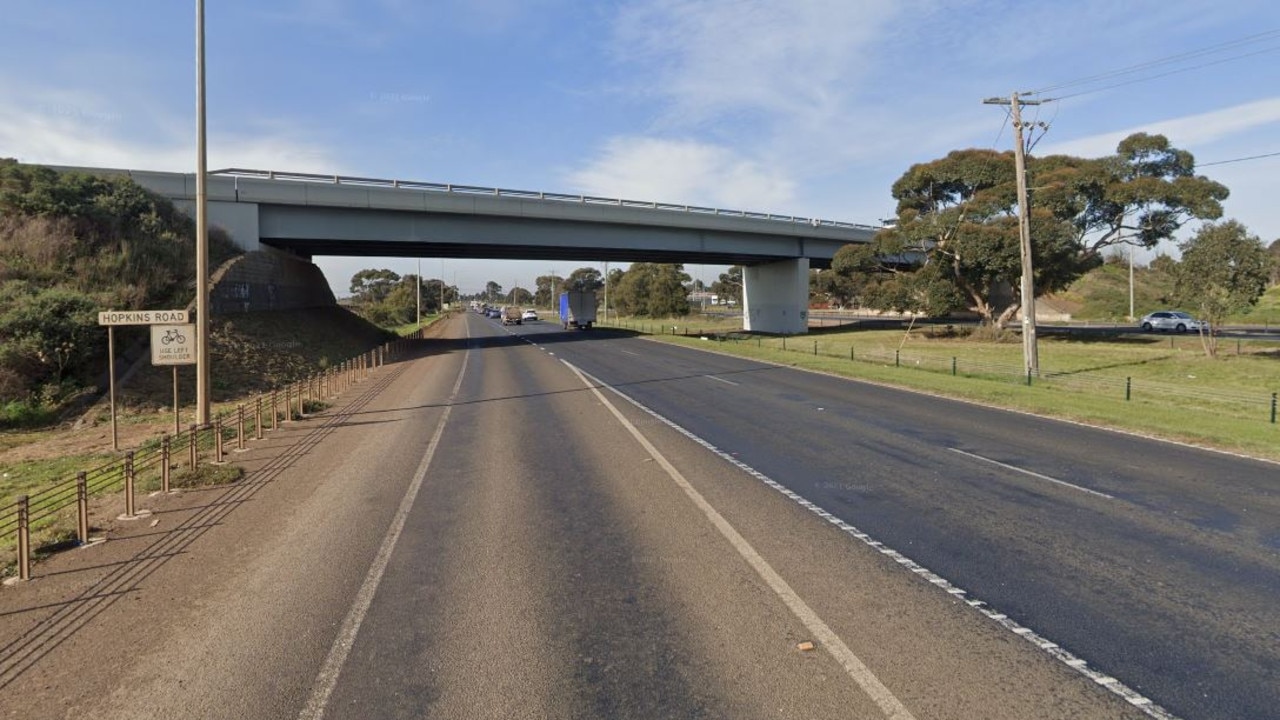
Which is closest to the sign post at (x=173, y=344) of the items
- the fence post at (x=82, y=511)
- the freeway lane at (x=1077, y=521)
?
the fence post at (x=82, y=511)

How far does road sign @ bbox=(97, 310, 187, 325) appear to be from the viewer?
462 inches

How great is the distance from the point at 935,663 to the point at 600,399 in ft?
47.9

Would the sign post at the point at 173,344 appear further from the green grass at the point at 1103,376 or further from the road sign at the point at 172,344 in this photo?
the green grass at the point at 1103,376

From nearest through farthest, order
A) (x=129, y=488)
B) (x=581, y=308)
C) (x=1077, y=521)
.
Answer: (x=1077, y=521)
(x=129, y=488)
(x=581, y=308)

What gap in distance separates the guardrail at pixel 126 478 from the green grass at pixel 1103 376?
16.8 metres

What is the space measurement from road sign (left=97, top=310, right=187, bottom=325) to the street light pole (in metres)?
0.34

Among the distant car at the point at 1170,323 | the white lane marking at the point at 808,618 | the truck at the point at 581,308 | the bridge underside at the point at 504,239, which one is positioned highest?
the bridge underside at the point at 504,239

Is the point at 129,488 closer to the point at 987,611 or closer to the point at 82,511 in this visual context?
the point at 82,511

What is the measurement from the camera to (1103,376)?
25.9 meters

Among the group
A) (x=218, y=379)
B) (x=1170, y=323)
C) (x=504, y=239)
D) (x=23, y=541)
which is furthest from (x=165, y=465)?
(x=1170, y=323)

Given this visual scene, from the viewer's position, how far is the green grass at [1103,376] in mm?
15141

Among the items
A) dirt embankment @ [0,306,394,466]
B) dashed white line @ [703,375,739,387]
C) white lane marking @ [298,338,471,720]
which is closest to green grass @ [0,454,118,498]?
dirt embankment @ [0,306,394,466]

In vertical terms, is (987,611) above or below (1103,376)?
below

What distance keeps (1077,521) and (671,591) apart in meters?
4.93
